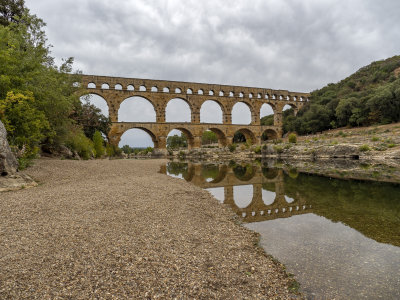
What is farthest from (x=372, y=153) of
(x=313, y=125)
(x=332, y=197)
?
(x=313, y=125)

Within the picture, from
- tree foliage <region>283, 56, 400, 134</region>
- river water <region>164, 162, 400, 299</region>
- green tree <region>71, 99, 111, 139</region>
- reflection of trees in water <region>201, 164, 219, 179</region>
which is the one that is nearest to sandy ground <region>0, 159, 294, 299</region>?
river water <region>164, 162, 400, 299</region>

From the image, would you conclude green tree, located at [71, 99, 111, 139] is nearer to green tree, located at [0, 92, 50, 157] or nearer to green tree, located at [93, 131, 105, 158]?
green tree, located at [93, 131, 105, 158]

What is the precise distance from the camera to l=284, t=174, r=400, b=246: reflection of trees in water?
4.24m

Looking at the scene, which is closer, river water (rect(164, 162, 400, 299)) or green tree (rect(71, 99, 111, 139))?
river water (rect(164, 162, 400, 299))

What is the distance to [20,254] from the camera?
2.73 meters

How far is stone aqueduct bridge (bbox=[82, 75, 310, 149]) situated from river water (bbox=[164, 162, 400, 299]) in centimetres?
2804

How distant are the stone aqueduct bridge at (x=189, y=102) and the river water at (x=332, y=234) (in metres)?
28.0

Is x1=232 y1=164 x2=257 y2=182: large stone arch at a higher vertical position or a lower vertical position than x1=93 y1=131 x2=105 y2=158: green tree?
lower

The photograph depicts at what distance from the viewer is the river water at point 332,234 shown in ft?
8.48

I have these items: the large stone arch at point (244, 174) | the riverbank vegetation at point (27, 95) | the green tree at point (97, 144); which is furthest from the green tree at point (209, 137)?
the riverbank vegetation at point (27, 95)

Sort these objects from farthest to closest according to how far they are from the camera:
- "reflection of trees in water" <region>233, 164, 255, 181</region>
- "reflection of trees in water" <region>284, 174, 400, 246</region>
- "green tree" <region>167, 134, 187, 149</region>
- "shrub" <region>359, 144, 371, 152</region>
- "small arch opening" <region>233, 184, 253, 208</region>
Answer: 1. "green tree" <region>167, 134, 187, 149</region>
2. "shrub" <region>359, 144, 371, 152</region>
3. "reflection of trees in water" <region>233, 164, 255, 181</region>
4. "small arch opening" <region>233, 184, 253, 208</region>
5. "reflection of trees in water" <region>284, 174, 400, 246</region>

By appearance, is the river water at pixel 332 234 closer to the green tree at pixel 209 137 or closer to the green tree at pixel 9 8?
the green tree at pixel 9 8

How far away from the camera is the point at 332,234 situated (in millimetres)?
4004

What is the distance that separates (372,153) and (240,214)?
688 inches
